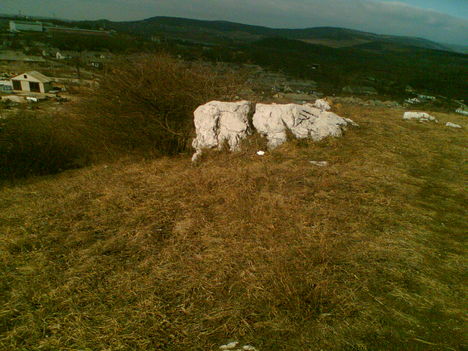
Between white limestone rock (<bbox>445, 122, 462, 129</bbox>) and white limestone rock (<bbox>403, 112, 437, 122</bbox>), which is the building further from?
white limestone rock (<bbox>445, 122, 462, 129</bbox>)

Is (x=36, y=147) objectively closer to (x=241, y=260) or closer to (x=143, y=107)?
(x=143, y=107)

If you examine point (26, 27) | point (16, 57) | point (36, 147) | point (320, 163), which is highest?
point (26, 27)

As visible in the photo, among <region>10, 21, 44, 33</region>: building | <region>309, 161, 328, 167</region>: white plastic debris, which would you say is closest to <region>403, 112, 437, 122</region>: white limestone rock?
<region>309, 161, 328, 167</region>: white plastic debris

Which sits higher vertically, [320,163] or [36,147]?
[320,163]

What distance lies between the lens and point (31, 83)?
22953 millimetres

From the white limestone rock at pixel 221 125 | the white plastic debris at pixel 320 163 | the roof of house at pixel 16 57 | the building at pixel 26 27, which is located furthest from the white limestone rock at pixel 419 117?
the building at pixel 26 27

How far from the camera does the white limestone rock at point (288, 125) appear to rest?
5824 mm

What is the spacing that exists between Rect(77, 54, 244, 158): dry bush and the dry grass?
214cm

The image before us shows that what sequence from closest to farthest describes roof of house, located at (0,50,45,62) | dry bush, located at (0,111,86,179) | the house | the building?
dry bush, located at (0,111,86,179) < the house < roof of house, located at (0,50,45,62) < the building

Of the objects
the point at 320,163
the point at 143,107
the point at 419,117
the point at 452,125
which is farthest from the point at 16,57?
the point at 452,125

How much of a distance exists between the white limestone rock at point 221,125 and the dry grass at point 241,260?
1.15 metres

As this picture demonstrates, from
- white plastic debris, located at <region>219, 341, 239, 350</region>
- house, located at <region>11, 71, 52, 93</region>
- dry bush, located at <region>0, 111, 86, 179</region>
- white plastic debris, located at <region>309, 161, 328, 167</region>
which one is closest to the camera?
white plastic debris, located at <region>219, 341, 239, 350</region>

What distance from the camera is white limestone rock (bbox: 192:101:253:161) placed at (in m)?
5.78

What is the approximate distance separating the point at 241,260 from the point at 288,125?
407 centimetres
